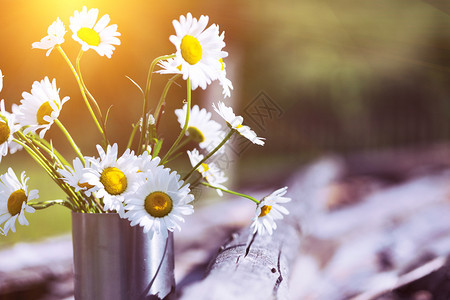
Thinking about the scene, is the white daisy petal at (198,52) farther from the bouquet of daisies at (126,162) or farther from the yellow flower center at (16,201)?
the yellow flower center at (16,201)

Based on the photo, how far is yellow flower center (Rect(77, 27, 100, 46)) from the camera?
705 mm

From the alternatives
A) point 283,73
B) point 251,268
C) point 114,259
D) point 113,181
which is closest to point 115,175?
point 113,181

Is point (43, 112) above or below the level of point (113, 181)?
above

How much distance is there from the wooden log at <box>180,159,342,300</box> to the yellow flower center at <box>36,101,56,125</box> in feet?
1.13

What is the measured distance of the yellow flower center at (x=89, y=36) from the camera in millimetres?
705

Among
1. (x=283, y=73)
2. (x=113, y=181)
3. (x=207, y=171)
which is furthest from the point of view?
(x=283, y=73)

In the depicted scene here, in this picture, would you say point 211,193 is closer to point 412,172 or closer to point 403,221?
point 412,172

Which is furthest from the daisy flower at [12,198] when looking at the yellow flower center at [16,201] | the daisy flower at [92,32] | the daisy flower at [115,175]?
the daisy flower at [92,32]

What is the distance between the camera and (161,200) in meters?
0.66

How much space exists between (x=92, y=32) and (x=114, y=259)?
335mm

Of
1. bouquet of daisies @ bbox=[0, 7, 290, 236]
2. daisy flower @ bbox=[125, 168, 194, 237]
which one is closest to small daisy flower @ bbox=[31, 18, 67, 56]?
bouquet of daisies @ bbox=[0, 7, 290, 236]

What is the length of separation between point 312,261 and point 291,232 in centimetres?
15

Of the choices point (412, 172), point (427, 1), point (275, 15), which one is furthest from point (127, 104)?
point (412, 172)

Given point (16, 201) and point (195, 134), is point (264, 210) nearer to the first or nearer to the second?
point (195, 134)
